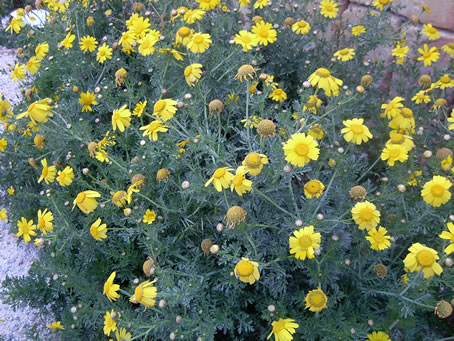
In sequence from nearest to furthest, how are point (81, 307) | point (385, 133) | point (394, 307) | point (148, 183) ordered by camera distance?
1. point (394, 307)
2. point (81, 307)
3. point (148, 183)
4. point (385, 133)

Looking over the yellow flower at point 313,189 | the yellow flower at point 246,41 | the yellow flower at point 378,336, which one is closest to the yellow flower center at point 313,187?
the yellow flower at point 313,189

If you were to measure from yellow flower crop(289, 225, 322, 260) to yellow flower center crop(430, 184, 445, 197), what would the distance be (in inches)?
22.9

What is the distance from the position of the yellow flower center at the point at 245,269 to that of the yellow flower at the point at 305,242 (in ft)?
0.63

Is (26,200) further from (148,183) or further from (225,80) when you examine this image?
(225,80)

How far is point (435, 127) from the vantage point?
2.89 meters

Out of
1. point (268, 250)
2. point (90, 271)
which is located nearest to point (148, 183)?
point (90, 271)

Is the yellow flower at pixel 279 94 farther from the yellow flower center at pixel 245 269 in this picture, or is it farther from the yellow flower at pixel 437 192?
the yellow flower center at pixel 245 269

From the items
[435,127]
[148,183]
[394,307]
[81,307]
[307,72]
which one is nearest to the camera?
[394,307]

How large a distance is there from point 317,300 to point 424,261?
1.54ft

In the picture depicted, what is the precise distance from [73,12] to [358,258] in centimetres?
309

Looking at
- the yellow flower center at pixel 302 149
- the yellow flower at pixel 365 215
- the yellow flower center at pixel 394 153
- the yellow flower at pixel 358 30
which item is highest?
the yellow flower center at pixel 302 149

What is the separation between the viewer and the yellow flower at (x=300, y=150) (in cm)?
173

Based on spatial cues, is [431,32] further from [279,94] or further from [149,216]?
[149,216]

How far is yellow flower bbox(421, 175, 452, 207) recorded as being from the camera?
179 centimetres
